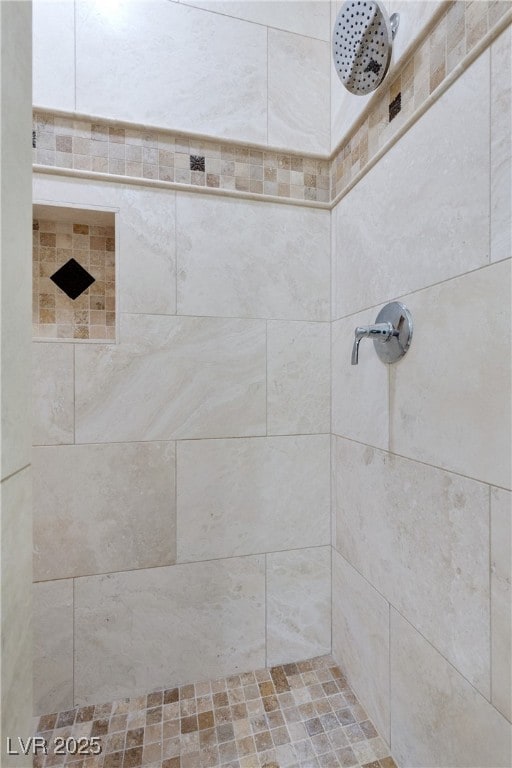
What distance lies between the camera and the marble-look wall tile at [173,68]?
108 centimetres

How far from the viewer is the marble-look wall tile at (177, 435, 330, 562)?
117 cm

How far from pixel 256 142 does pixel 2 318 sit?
115 cm

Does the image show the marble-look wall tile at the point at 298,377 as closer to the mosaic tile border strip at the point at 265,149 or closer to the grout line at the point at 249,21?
the mosaic tile border strip at the point at 265,149

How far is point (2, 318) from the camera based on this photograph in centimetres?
33

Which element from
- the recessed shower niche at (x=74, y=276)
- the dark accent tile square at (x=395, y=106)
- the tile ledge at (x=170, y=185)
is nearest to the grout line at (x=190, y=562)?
the recessed shower niche at (x=74, y=276)

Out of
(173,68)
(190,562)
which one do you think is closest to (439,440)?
(190,562)

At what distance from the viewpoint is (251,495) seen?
1217 mm

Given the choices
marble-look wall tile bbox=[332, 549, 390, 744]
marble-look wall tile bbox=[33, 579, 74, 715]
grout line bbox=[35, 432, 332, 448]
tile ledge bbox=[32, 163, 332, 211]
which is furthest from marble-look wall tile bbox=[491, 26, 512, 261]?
marble-look wall tile bbox=[33, 579, 74, 715]

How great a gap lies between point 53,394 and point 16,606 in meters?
0.79

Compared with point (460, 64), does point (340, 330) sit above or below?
below

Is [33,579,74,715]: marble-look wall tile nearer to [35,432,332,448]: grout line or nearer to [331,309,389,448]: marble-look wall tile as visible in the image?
[35,432,332,448]: grout line

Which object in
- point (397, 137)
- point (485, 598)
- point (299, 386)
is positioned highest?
point (397, 137)

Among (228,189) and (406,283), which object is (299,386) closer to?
(406,283)

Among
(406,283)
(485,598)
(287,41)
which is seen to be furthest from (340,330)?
(287,41)
